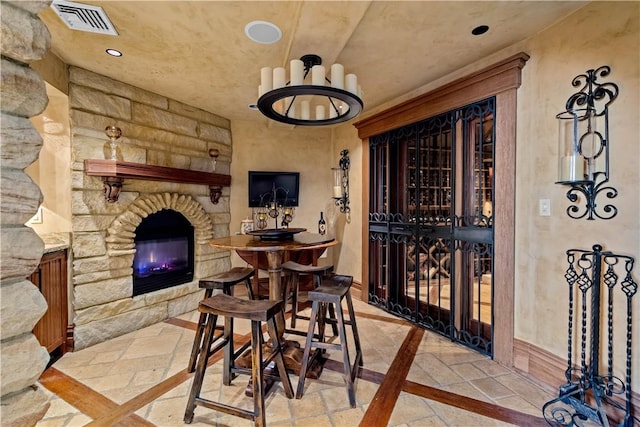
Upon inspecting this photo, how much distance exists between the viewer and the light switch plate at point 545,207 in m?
2.06

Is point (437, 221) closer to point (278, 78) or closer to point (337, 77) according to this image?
point (337, 77)

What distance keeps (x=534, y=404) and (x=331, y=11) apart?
271 centimetres

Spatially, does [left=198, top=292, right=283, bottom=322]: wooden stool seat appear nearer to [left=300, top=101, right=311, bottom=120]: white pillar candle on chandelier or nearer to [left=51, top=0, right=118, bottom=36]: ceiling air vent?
[left=300, top=101, right=311, bottom=120]: white pillar candle on chandelier

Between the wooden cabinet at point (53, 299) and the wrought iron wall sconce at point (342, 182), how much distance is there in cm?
300

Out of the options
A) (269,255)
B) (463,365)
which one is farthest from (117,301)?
(463,365)

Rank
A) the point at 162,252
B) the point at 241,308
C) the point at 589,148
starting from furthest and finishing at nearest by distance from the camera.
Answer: the point at 162,252, the point at 589,148, the point at 241,308

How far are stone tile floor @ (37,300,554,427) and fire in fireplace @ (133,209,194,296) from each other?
24.7 inches

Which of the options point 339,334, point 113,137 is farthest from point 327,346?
point 113,137

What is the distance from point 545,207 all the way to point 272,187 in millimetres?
3132

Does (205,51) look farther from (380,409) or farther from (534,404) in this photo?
(534,404)

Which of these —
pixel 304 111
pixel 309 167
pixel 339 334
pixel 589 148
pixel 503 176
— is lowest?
pixel 339 334

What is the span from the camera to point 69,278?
8.52ft

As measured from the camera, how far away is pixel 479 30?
2084 mm

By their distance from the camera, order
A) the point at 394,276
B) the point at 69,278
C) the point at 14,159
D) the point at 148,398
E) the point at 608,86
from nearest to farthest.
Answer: the point at 14,159 < the point at 608,86 < the point at 148,398 < the point at 69,278 < the point at 394,276
